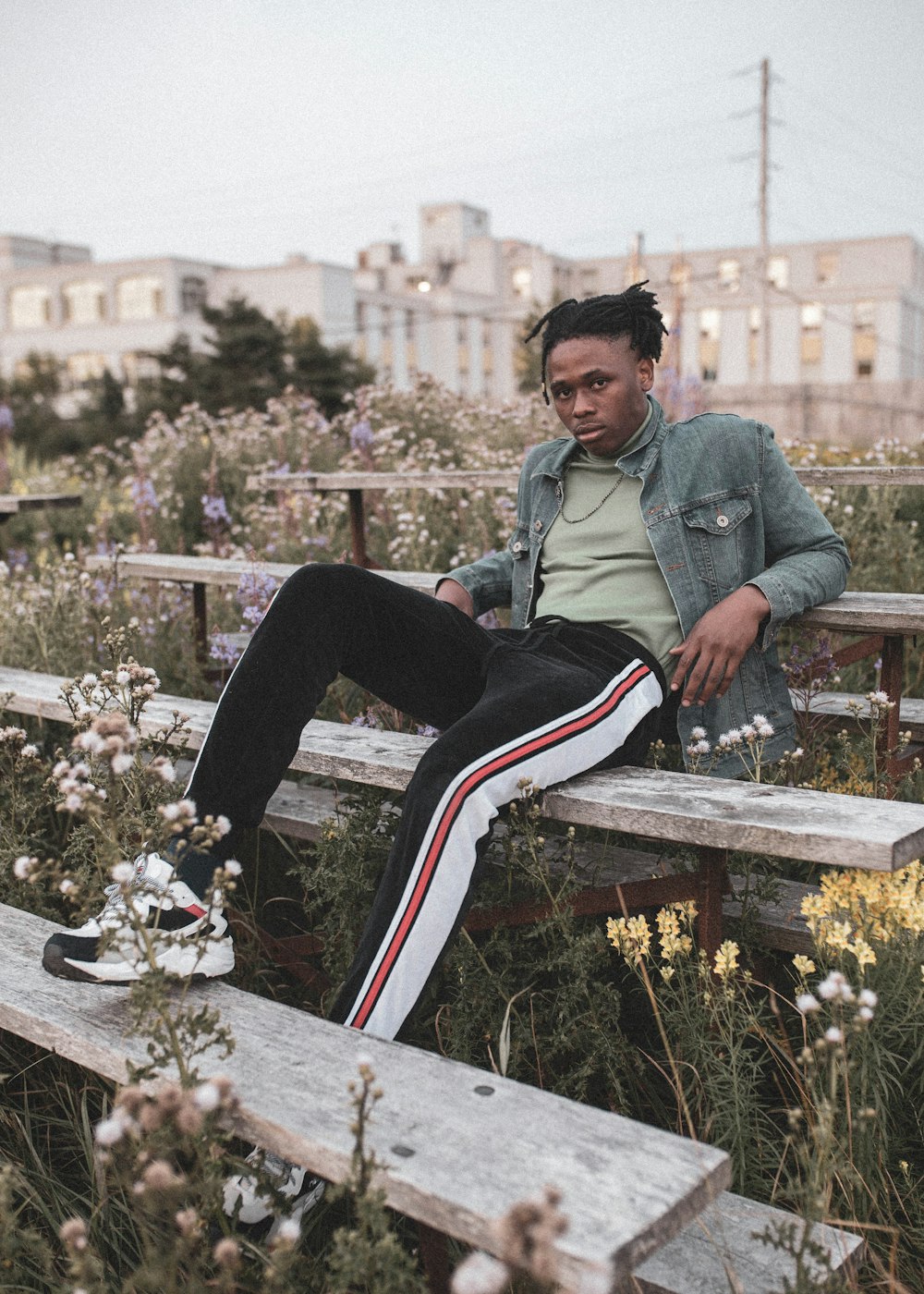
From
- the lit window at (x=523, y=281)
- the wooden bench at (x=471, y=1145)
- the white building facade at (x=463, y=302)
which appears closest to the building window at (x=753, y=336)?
the white building facade at (x=463, y=302)

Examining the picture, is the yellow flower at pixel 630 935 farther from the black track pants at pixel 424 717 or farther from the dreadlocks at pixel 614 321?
the dreadlocks at pixel 614 321

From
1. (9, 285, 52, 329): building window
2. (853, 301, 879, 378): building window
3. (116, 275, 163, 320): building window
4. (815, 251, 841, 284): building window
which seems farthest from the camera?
(815, 251, 841, 284): building window

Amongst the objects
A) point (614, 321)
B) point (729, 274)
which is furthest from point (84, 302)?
point (614, 321)

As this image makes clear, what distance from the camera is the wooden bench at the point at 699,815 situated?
187 cm

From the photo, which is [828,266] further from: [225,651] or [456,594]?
[456,594]

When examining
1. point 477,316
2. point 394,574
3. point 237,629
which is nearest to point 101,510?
point 237,629

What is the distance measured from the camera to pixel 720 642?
2.69m

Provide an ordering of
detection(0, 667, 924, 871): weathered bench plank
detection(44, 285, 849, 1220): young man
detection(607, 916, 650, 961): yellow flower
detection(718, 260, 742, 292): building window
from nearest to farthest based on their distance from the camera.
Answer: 1. detection(0, 667, 924, 871): weathered bench plank
2. detection(607, 916, 650, 961): yellow flower
3. detection(44, 285, 849, 1220): young man
4. detection(718, 260, 742, 292): building window

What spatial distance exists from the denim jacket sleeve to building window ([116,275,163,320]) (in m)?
55.1

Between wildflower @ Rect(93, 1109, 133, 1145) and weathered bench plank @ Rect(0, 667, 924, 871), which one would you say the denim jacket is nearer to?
weathered bench plank @ Rect(0, 667, 924, 871)

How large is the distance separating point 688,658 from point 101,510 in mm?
5989

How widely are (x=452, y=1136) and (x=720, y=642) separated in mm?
1491

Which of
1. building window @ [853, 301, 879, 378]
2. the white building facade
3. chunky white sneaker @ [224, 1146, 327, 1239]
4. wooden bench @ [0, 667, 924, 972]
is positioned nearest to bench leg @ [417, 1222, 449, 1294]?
chunky white sneaker @ [224, 1146, 327, 1239]

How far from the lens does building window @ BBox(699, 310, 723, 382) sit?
203ft
